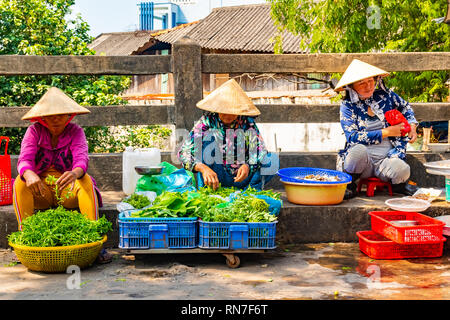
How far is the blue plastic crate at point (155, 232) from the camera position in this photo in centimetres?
421

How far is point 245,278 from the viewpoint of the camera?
13.1 feet

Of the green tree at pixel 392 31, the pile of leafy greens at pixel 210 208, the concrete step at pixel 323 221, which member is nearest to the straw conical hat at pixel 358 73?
the concrete step at pixel 323 221

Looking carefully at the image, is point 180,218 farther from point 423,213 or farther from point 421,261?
point 423,213

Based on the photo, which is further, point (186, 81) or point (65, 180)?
point (186, 81)

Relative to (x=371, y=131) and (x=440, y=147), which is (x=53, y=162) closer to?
(x=371, y=131)

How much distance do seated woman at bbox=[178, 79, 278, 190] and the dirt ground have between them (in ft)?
2.72

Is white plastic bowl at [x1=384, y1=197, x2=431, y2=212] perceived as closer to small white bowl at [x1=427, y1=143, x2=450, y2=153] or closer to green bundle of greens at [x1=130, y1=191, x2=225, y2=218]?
small white bowl at [x1=427, y1=143, x2=450, y2=153]

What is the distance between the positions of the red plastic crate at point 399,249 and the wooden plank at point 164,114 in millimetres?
1787

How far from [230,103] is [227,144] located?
40cm

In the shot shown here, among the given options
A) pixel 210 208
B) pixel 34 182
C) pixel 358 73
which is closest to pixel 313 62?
pixel 358 73

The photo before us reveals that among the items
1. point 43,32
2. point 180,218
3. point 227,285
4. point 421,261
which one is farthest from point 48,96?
point 43,32

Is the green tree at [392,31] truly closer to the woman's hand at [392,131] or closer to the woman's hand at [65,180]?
the woman's hand at [392,131]

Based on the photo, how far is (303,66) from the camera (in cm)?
586

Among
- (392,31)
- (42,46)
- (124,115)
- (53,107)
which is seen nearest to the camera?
(53,107)
